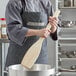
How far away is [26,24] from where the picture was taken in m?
1.54

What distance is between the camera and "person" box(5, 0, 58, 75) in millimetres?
1409

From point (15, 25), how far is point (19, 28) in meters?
0.03

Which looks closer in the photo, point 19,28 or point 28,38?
point 19,28

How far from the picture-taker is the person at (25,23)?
1409 mm

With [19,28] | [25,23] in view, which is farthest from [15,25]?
[25,23]

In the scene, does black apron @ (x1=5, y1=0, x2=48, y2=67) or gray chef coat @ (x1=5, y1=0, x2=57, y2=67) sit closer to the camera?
gray chef coat @ (x1=5, y1=0, x2=57, y2=67)

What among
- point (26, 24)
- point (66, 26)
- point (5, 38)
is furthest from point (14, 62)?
point (66, 26)

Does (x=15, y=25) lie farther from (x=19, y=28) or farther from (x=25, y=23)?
(x=25, y=23)

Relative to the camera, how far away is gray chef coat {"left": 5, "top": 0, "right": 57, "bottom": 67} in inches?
55.4

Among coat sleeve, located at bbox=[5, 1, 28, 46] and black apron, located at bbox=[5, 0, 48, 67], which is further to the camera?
black apron, located at bbox=[5, 0, 48, 67]

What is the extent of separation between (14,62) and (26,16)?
0.31 metres

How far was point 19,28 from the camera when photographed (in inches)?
54.8

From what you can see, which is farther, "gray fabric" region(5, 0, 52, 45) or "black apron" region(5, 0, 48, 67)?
"black apron" region(5, 0, 48, 67)

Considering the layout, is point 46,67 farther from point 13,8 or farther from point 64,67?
point 64,67
